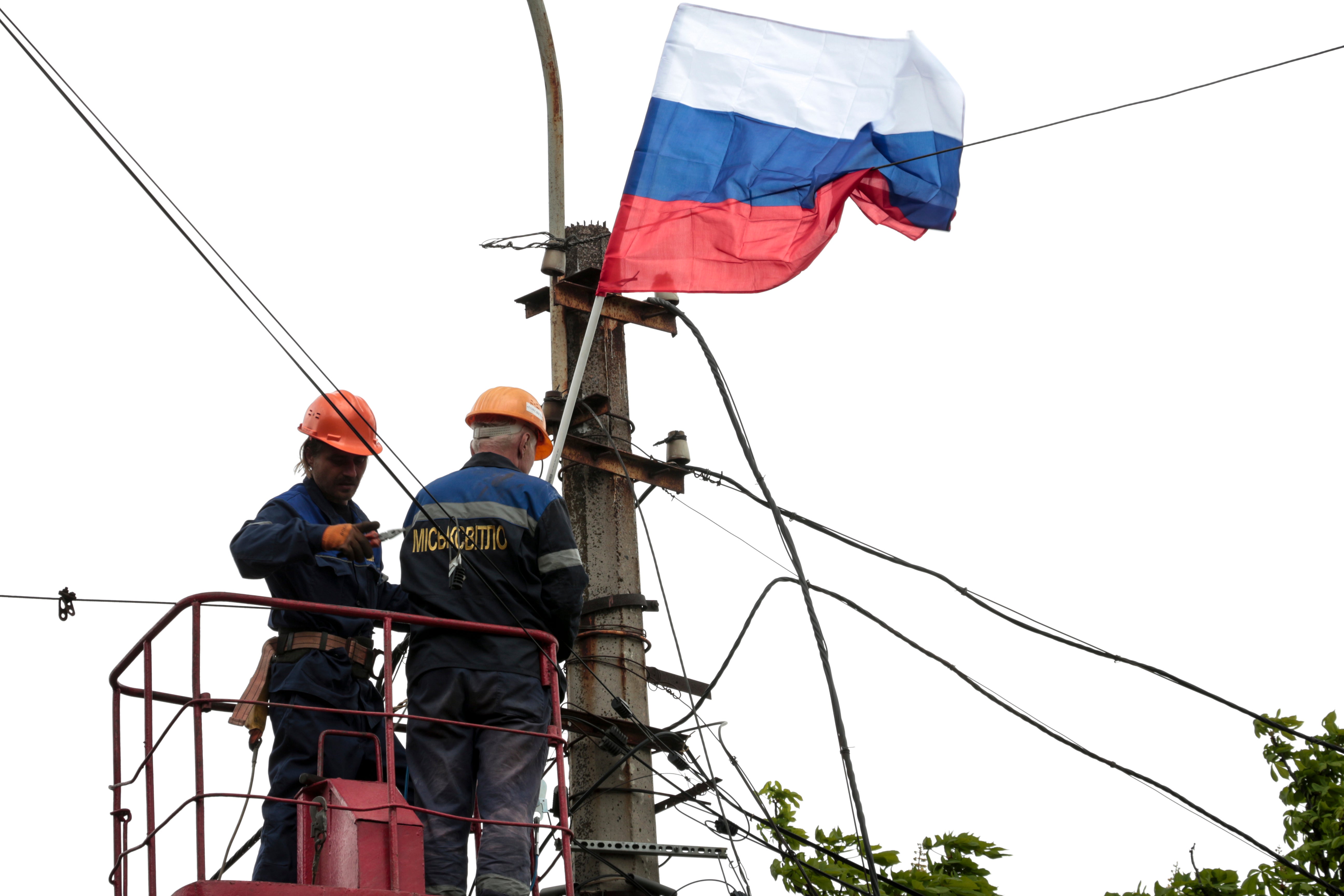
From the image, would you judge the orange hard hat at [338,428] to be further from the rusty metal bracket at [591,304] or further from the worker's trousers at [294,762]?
the rusty metal bracket at [591,304]

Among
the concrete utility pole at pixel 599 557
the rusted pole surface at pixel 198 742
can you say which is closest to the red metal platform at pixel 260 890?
the rusted pole surface at pixel 198 742

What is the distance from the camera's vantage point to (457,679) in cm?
612

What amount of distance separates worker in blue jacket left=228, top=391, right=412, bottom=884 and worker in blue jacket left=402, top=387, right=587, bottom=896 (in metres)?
0.24

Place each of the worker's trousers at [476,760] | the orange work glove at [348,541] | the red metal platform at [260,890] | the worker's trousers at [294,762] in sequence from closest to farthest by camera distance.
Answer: the red metal platform at [260,890], the worker's trousers at [476,760], the worker's trousers at [294,762], the orange work glove at [348,541]

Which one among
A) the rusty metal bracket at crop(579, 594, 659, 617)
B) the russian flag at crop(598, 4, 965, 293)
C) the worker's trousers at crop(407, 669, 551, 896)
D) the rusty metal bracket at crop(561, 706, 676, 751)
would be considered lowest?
the worker's trousers at crop(407, 669, 551, 896)

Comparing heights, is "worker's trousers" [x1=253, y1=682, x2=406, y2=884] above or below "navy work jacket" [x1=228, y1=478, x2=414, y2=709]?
below

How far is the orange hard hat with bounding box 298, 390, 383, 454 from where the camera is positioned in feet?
22.4

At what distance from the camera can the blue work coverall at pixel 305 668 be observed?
6.15 m

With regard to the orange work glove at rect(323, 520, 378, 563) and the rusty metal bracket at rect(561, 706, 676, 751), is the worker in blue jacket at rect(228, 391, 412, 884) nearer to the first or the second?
the orange work glove at rect(323, 520, 378, 563)

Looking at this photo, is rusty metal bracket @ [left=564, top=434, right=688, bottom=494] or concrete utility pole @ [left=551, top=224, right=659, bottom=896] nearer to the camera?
concrete utility pole @ [left=551, top=224, right=659, bottom=896]

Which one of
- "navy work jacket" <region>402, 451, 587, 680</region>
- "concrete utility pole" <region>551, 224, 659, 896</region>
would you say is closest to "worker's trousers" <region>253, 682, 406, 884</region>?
"navy work jacket" <region>402, 451, 587, 680</region>

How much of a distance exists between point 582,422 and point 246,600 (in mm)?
3562

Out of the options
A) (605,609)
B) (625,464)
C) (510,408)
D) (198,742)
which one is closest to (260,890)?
(198,742)

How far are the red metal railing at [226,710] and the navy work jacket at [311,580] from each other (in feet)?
0.67
